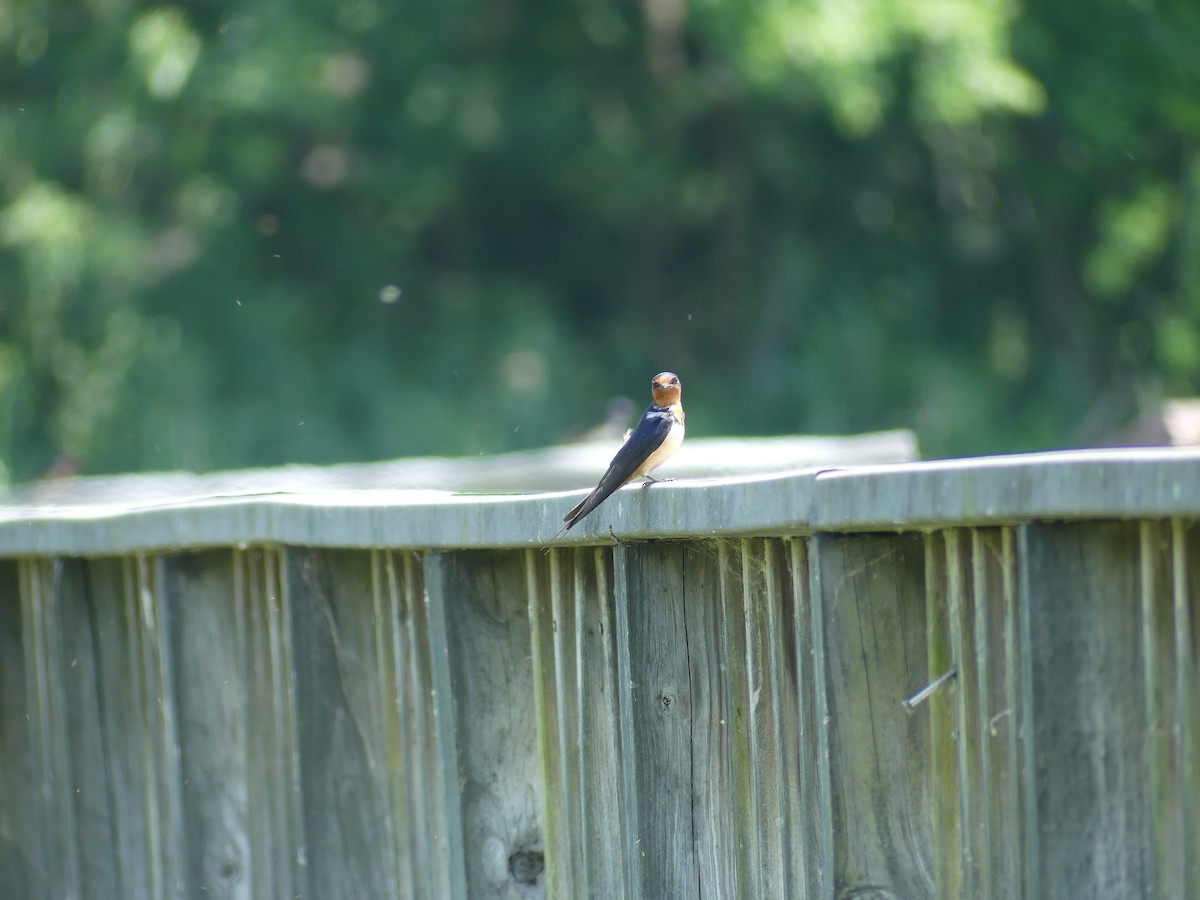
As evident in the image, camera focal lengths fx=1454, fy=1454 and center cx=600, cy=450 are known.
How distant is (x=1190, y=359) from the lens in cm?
1981

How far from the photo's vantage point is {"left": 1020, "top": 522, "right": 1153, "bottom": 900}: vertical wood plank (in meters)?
2.19

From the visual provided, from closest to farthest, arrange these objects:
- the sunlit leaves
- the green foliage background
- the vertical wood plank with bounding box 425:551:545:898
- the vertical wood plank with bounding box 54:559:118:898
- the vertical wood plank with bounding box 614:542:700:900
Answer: the vertical wood plank with bounding box 614:542:700:900, the vertical wood plank with bounding box 425:551:545:898, the vertical wood plank with bounding box 54:559:118:898, the sunlit leaves, the green foliage background

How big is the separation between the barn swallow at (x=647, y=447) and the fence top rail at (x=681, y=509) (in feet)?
0.14

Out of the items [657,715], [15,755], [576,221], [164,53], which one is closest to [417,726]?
[657,715]

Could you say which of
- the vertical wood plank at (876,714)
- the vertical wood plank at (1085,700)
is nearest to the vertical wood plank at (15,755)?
the vertical wood plank at (876,714)

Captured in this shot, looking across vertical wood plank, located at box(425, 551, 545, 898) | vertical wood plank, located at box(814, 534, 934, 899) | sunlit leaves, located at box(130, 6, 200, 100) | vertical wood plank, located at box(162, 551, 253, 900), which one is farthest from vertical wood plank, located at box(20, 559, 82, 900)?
sunlit leaves, located at box(130, 6, 200, 100)

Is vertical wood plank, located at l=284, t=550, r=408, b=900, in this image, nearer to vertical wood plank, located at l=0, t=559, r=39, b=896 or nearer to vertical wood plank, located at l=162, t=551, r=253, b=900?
vertical wood plank, located at l=162, t=551, r=253, b=900

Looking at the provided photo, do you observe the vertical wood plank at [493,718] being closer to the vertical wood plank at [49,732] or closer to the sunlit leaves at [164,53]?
the vertical wood plank at [49,732]

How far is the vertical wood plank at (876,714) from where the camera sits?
2.52 meters

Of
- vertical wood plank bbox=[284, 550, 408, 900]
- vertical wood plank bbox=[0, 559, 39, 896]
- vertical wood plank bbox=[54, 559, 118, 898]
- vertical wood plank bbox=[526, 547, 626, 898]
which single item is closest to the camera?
vertical wood plank bbox=[526, 547, 626, 898]

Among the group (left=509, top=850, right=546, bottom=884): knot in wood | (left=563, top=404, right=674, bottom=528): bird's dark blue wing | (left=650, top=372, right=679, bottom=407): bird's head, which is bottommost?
(left=509, top=850, right=546, bottom=884): knot in wood

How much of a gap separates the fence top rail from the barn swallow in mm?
44

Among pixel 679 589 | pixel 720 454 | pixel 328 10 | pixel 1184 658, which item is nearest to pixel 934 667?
pixel 1184 658

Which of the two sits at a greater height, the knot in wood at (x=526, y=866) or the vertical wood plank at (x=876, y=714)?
the vertical wood plank at (x=876, y=714)
